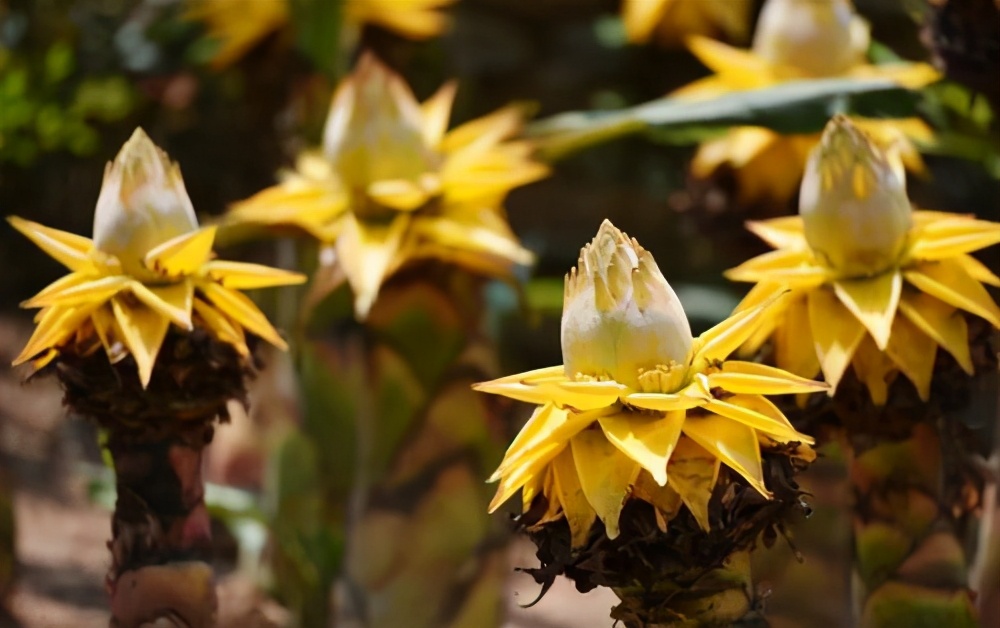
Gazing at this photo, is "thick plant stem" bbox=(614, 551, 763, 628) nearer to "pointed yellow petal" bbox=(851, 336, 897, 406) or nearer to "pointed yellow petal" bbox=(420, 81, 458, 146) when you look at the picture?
"pointed yellow petal" bbox=(851, 336, 897, 406)

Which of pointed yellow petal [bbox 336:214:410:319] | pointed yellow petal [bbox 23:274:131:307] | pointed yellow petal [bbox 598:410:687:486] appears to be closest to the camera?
pointed yellow petal [bbox 598:410:687:486]

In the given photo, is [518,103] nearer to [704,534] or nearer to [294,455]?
[294,455]

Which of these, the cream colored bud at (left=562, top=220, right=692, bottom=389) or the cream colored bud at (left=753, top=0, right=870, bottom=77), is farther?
the cream colored bud at (left=753, top=0, right=870, bottom=77)

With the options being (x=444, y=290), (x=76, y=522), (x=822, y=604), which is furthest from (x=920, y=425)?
(x=76, y=522)

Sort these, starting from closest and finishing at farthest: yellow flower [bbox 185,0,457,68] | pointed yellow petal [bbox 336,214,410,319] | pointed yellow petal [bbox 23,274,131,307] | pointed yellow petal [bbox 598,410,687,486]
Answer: pointed yellow petal [bbox 598,410,687,486] < pointed yellow petal [bbox 23,274,131,307] < pointed yellow petal [bbox 336,214,410,319] < yellow flower [bbox 185,0,457,68]

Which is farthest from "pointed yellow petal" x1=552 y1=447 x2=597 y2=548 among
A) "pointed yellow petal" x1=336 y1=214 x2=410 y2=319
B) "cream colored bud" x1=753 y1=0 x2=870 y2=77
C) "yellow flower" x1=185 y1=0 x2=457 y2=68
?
"yellow flower" x1=185 y1=0 x2=457 y2=68

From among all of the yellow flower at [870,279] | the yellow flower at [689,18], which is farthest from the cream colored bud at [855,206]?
the yellow flower at [689,18]

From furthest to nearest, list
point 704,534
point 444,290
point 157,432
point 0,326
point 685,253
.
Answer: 1. point 0,326
2. point 685,253
3. point 444,290
4. point 157,432
5. point 704,534
